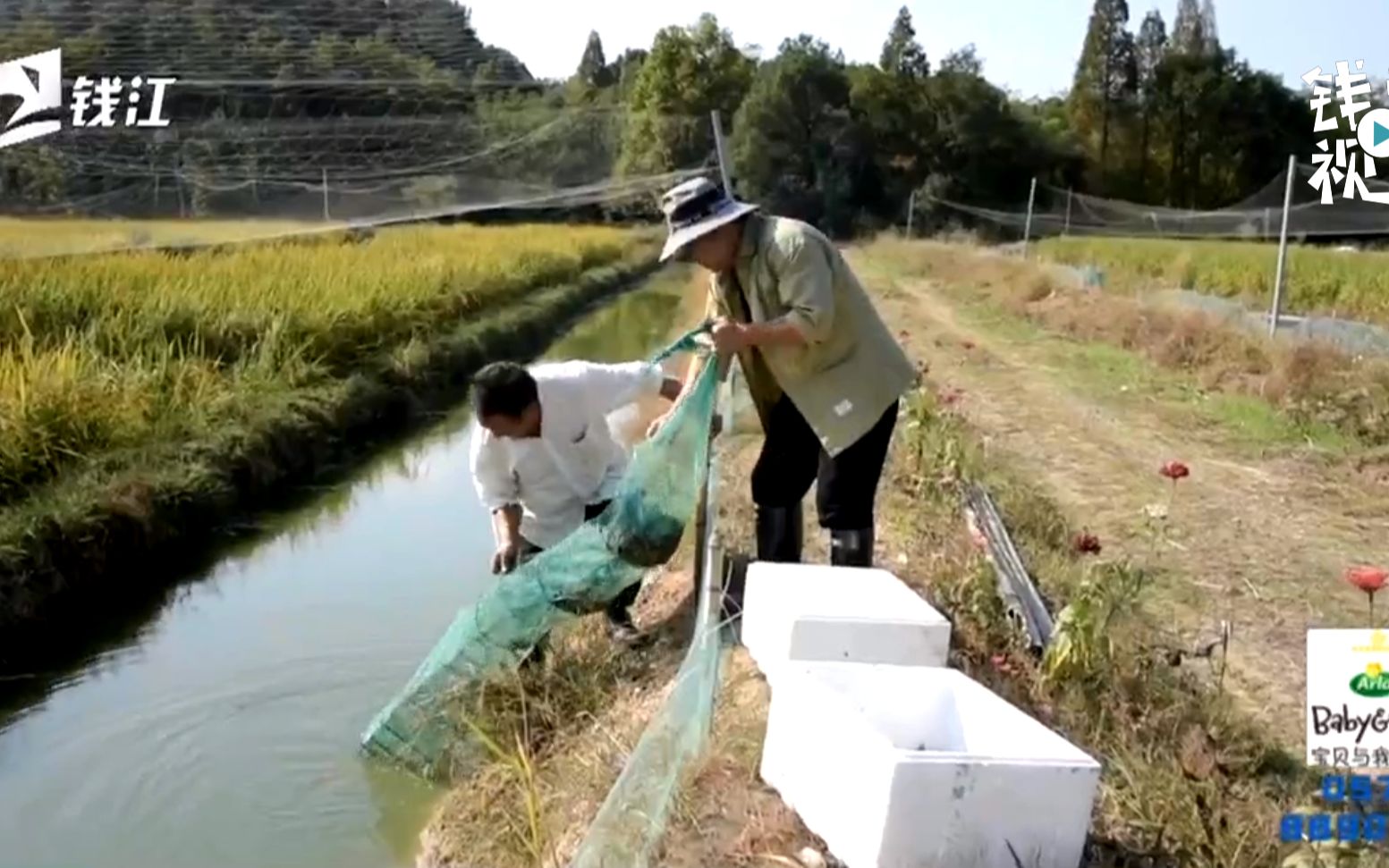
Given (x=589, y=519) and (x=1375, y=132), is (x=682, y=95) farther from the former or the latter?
(x=589, y=519)

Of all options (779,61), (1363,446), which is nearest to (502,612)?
(1363,446)

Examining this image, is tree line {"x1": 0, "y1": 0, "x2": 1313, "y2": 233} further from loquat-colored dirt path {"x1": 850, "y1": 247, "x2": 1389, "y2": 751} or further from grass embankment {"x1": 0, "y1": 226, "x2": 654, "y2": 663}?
loquat-colored dirt path {"x1": 850, "y1": 247, "x2": 1389, "y2": 751}

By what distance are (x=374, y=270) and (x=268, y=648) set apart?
7864mm

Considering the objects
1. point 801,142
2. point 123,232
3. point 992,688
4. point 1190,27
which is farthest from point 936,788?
point 1190,27

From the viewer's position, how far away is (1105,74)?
151ft

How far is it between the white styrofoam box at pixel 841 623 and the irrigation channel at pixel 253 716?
47.6 inches

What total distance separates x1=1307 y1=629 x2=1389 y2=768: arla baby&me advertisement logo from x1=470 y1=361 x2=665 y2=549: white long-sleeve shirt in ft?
7.49

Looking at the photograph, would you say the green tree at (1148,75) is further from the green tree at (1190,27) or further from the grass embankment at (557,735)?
the grass embankment at (557,735)

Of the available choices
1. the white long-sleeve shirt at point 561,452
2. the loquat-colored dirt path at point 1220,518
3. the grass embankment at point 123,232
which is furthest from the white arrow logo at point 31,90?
the white long-sleeve shirt at point 561,452

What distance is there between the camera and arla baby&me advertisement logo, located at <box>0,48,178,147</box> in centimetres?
1280

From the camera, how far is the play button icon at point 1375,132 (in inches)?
481

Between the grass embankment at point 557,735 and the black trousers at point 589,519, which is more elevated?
the black trousers at point 589,519

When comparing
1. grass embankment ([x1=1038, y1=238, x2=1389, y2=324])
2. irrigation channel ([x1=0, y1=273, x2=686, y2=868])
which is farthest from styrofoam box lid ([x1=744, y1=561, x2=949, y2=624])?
grass embankment ([x1=1038, y1=238, x2=1389, y2=324])

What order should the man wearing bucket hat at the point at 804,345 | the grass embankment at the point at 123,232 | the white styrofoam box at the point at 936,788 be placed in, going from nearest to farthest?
the white styrofoam box at the point at 936,788 < the man wearing bucket hat at the point at 804,345 < the grass embankment at the point at 123,232
